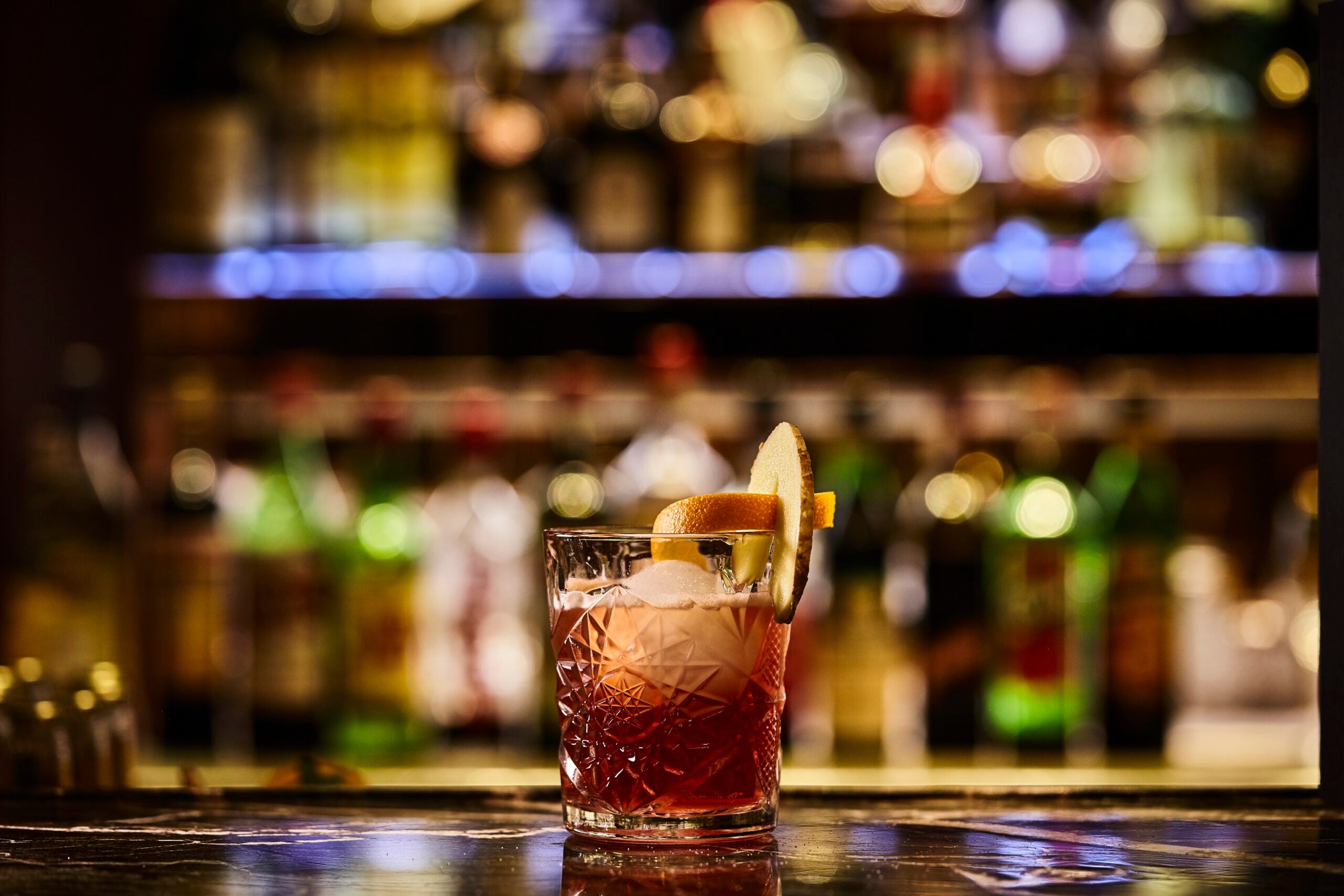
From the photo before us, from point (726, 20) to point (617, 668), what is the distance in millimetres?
1450

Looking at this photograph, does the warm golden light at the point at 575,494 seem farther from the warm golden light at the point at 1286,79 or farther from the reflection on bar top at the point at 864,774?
the warm golden light at the point at 1286,79

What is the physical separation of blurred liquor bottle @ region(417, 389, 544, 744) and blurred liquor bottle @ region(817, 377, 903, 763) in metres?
0.35

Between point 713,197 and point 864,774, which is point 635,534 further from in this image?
point 713,197

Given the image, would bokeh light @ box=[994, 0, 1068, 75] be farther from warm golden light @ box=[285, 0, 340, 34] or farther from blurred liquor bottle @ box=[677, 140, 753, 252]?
warm golden light @ box=[285, 0, 340, 34]

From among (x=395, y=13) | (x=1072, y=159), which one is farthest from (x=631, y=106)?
(x=1072, y=159)

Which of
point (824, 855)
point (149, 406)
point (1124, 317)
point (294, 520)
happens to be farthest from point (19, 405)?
point (824, 855)

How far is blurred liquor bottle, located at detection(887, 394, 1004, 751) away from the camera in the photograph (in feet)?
5.53

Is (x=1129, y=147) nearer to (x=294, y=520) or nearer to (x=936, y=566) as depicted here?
(x=936, y=566)

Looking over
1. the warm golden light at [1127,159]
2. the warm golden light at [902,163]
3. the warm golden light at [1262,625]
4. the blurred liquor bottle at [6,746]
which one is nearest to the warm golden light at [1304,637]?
the warm golden light at [1262,625]

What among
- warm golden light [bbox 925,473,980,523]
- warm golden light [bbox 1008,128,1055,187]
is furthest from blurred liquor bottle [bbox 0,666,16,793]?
warm golden light [bbox 1008,128,1055,187]

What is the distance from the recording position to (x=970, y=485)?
6.06 ft

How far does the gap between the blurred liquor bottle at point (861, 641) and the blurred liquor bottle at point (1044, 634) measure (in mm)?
120

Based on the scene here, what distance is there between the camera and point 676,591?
60 centimetres

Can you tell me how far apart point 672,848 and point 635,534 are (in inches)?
5.0
